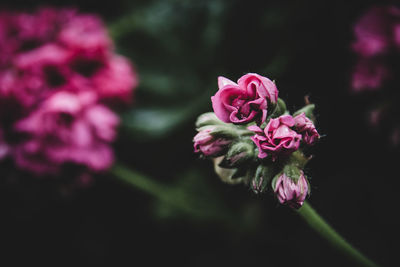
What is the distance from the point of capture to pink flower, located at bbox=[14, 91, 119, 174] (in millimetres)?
821

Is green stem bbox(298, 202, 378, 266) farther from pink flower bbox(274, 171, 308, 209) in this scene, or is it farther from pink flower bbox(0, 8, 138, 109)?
pink flower bbox(0, 8, 138, 109)

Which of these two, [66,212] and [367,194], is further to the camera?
[66,212]

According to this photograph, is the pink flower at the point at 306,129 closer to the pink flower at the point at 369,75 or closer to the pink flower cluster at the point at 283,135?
the pink flower cluster at the point at 283,135

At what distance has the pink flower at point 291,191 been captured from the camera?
1.50 ft

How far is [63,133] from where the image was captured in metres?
0.85

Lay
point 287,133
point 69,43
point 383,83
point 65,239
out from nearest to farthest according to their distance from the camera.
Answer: point 287,133, point 383,83, point 69,43, point 65,239

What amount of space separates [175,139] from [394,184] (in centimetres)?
67

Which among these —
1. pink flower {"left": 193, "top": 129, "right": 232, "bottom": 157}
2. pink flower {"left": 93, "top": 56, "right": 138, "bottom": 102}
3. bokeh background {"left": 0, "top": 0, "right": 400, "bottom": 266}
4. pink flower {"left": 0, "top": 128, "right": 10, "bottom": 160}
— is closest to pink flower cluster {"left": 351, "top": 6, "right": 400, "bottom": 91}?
bokeh background {"left": 0, "top": 0, "right": 400, "bottom": 266}

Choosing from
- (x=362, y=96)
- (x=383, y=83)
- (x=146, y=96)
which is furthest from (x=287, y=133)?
(x=146, y=96)

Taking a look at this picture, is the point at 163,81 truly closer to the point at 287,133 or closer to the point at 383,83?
the point at 383,83

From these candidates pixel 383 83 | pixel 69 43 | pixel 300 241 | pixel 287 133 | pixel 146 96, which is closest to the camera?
pixel 287 133

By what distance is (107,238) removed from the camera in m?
1.21

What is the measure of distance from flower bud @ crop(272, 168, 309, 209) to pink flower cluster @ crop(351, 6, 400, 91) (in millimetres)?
409

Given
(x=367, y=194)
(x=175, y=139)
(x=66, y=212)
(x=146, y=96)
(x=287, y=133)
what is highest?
(x=146, y=96)
